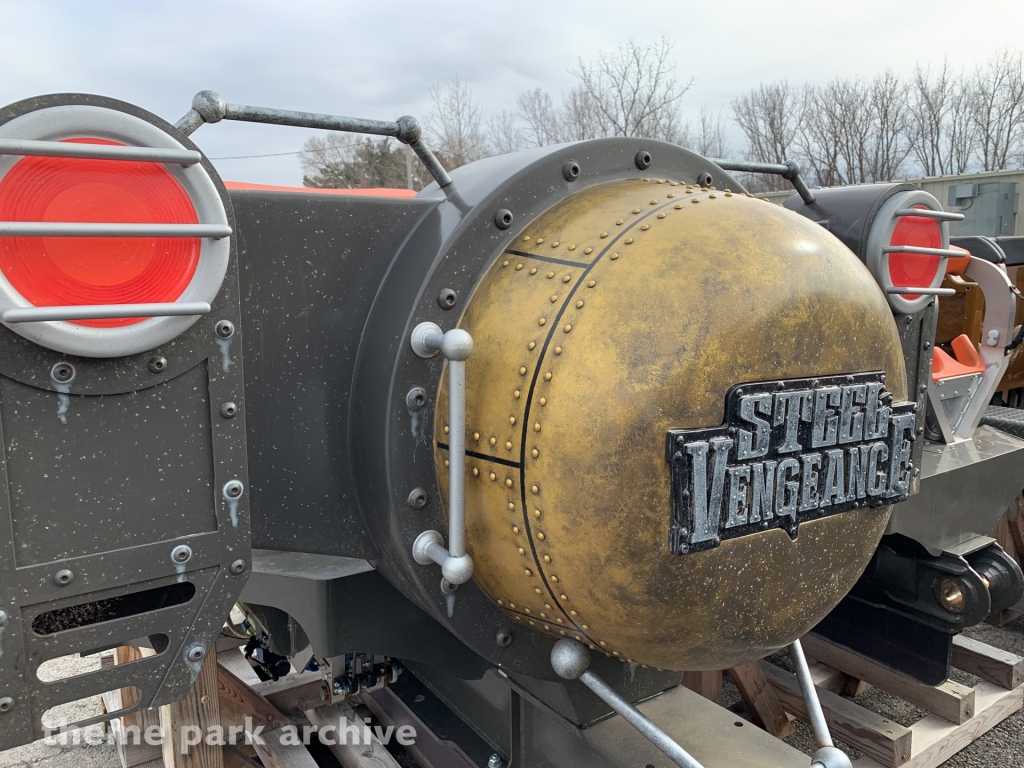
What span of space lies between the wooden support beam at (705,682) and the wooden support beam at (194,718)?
1574mm

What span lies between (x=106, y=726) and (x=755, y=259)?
3025 mm

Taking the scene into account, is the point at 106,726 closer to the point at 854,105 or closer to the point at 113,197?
the point at 113,197

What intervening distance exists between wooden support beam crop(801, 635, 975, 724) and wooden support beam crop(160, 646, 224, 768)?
2211 millimetres

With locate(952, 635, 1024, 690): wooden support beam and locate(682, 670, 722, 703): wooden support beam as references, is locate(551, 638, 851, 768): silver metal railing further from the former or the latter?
locate(952, 635, 1024, 690): wooden support beam

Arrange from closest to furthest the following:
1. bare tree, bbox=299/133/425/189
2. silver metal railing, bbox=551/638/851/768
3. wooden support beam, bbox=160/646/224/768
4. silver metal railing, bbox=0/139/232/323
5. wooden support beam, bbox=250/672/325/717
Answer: silver metal railing, bbox=0/139/232/323, silver metal railing, bbox=551/638/851/768, wooden support beam, bbox=160/646/224/768, wooden support beam, bbox=250/672/325/717, bare tree, bbox=299/133/425/189

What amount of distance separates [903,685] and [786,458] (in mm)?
2134

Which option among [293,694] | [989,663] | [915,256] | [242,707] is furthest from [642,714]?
[989,663]

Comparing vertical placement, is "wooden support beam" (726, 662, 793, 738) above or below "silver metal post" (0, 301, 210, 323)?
below

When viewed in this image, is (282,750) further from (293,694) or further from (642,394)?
(642,394)

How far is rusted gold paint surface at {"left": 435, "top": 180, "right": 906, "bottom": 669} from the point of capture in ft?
4.16

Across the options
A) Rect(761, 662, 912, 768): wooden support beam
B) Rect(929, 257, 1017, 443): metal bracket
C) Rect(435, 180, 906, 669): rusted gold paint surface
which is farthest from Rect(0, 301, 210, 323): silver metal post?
Rect(929, 257, 1017, 443): metal bracket

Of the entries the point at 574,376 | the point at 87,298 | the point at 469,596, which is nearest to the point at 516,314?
the point at 574,376

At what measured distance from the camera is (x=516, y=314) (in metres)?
1.40

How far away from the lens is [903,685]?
2.96m
